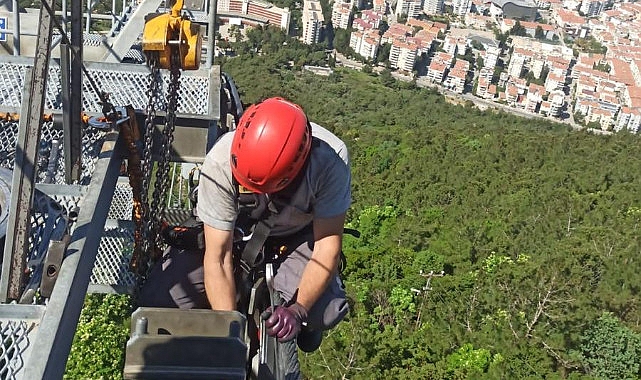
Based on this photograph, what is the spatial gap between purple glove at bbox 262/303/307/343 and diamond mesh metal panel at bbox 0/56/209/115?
190cm

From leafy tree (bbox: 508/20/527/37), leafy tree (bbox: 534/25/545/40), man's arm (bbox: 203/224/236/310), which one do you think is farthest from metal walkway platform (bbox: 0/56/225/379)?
leafy tree (bbox: 534/25/545/40)

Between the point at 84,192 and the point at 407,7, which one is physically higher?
the point at 84,192

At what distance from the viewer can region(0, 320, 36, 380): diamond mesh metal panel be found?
1714mm

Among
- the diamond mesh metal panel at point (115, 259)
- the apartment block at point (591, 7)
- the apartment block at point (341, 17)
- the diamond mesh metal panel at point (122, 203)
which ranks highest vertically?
the diamond mesh metal panel at point (115, 259)

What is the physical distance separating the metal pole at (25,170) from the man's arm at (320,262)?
1.02 metres

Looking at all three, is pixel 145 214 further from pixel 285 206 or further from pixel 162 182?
pixel 285 206

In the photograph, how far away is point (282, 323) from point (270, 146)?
2.01ft

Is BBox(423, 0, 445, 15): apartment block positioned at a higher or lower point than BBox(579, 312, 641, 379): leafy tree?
lower

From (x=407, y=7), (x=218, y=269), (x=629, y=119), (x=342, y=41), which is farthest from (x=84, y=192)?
(x=407, y=7)

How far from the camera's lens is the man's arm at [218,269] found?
2441 millimetres

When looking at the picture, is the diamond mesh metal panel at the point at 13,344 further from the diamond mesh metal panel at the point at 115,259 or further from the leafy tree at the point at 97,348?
the leafy tree at the point at 97,348

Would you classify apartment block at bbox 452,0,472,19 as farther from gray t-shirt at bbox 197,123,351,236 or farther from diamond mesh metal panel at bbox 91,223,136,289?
gray t-shirt at bbox 197,123,351,236

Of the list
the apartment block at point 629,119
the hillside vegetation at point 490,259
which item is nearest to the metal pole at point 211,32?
the hillside vegetation at point 490,259

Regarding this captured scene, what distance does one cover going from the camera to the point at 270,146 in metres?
2.29
